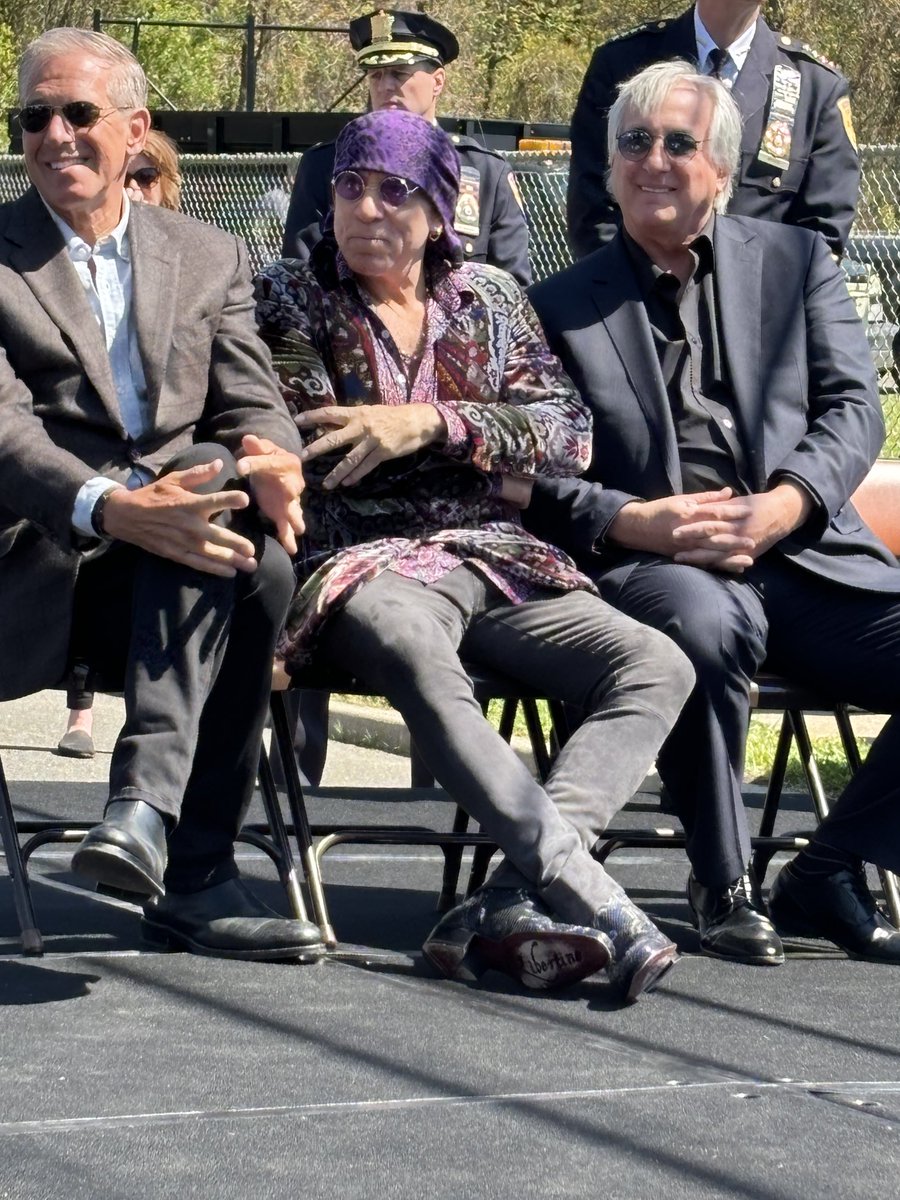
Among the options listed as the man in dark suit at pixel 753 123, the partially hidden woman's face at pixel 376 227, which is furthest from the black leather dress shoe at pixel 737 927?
the man in dark suit at pixel 753 123

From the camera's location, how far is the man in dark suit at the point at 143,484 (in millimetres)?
3645

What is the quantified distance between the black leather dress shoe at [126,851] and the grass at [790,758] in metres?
2.85

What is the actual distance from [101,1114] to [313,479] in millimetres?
1625

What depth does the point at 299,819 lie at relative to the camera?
4.07 metres

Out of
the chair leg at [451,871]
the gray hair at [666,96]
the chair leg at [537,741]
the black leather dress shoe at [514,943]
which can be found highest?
the gray hair at [666,96]

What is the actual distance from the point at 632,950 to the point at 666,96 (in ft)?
6.54

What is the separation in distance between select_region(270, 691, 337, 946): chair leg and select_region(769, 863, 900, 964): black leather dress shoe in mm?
1027

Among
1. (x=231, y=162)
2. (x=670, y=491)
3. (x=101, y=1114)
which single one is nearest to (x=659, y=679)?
(x=670, y=491)

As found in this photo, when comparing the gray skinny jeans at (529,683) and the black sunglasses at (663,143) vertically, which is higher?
the black sunglasses at (663,143)

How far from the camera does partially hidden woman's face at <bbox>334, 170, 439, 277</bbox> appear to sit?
13.8 feet

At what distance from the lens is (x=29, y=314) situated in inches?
152

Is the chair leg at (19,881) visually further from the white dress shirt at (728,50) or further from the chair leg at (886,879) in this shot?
the white dress shirt at (728,50)

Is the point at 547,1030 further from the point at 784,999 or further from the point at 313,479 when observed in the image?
the point at 313,479

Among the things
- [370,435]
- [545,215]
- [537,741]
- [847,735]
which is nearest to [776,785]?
[847,735]
